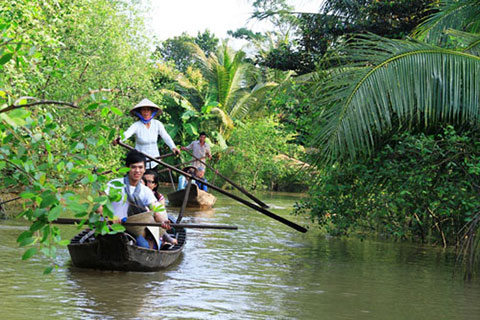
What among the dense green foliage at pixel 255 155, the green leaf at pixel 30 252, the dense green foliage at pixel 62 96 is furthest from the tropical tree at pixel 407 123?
the dense green foliage at pixel 255 155

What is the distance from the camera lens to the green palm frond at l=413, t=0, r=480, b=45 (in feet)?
30.0

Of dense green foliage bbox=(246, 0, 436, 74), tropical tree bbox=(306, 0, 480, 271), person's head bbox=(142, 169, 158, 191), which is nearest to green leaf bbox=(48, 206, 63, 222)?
Answer: tropical tree bbox=(306, 0, 480, 271)

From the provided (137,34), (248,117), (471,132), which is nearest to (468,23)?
(471,132)

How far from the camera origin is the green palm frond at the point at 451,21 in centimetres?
913

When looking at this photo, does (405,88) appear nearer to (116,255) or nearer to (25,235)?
(116,255)

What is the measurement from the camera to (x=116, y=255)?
23.1 feet

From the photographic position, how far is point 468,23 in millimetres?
9227

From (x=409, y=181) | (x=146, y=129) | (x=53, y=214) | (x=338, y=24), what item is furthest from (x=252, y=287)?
(x=338, y=24)

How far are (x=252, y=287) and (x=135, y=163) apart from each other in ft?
5.78

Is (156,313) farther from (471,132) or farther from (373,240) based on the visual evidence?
(373,240)

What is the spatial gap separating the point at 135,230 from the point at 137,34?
10.9m

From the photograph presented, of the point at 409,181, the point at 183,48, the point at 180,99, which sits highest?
the point at 183,48

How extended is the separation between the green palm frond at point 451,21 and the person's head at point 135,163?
479cm

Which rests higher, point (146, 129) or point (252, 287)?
point (146, 129)
